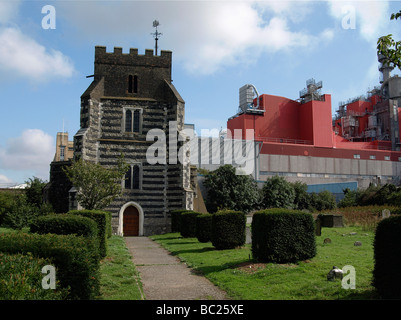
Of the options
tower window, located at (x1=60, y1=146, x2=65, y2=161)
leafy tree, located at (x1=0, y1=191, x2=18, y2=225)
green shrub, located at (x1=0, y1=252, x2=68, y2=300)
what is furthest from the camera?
tower window, located at (x1=60, y1=146, x2=65, y2=161)

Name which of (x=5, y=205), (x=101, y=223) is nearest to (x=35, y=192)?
(x=5, y=205)

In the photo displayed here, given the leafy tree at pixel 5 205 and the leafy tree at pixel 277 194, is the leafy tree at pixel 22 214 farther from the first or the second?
the leafy tree at pixel 277 194

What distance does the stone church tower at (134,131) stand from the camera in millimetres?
29188

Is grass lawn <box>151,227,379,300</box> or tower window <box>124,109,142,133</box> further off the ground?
tower window <box>124,109,142,133</box>

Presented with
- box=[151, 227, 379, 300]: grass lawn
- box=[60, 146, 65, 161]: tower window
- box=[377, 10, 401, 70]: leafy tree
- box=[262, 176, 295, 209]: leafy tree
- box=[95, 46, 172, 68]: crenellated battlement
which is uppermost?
box=[95, 46, 172, 68]: crenellated battlement

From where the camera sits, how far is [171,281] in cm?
1102

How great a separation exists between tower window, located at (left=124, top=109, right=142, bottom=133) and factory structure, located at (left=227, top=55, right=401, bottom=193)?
28517 mm

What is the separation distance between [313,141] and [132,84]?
39.5 meters

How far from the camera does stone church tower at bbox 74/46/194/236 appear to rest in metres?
29.2

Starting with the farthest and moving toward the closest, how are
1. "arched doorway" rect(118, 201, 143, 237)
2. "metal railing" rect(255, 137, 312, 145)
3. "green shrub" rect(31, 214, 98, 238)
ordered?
"metal railing" rect(255, 137, 312, 145), "arched doorway" rect(118, 201, 143, 237), "green shrub" rect(31, 214, 98, 238)

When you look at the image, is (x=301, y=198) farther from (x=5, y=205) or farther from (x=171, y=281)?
(x=171, y=281)

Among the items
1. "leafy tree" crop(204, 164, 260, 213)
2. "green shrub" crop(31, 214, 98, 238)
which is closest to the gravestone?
"leafy tree" crop(204, 164, 260, 213)

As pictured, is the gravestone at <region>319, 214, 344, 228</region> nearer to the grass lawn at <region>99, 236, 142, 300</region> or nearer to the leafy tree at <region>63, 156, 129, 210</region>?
the leafy tree at <region>63, 156, 129, 210</region>

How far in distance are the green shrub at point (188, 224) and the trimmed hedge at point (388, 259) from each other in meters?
16.1
